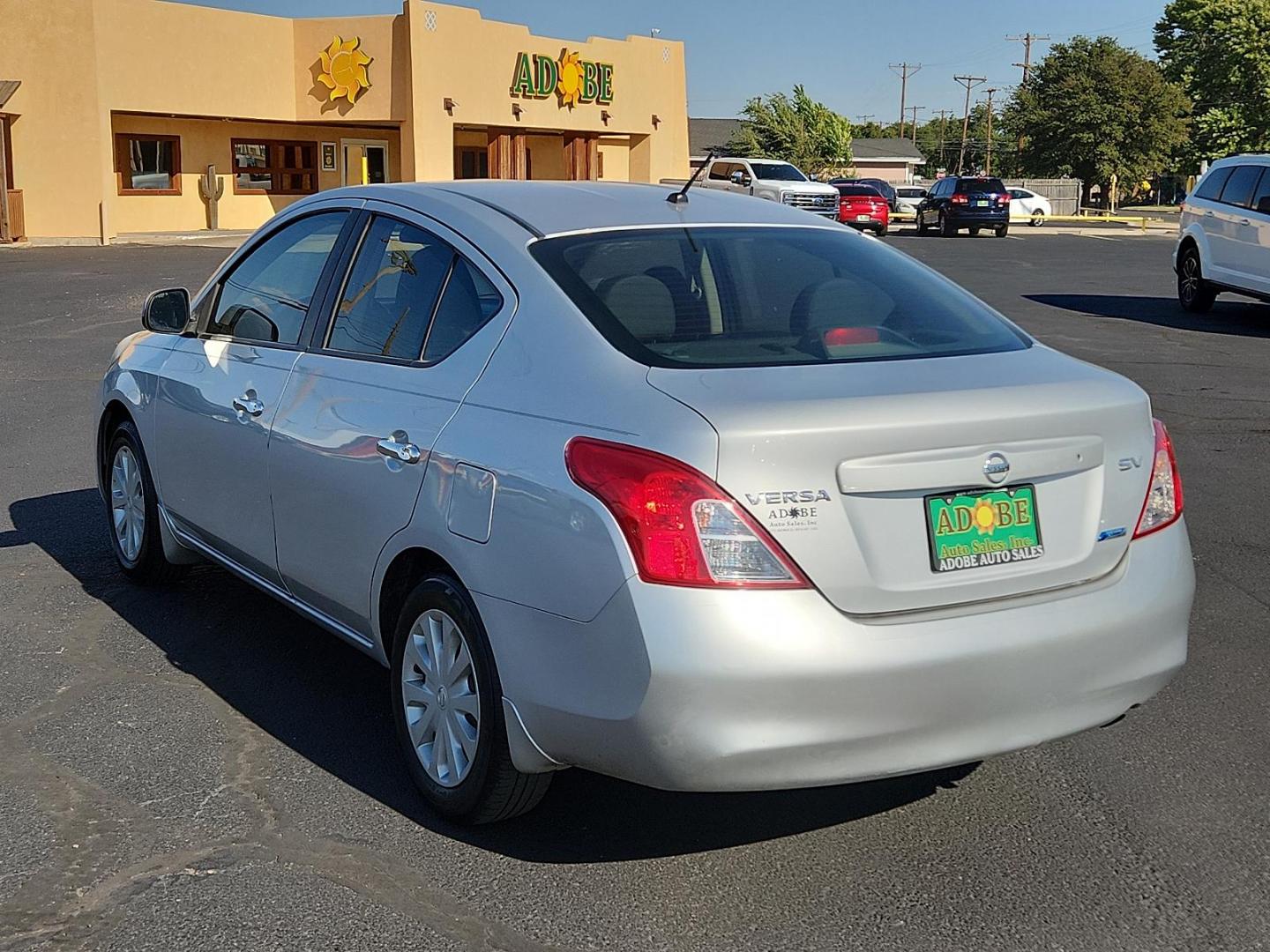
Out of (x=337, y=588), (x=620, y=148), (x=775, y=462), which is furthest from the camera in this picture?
(x=620, y=148)

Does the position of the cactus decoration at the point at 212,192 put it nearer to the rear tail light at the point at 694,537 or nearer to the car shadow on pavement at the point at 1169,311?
the car shadow on pavement at the point at 1169,311

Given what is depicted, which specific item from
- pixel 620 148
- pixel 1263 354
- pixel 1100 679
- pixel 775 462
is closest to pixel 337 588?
pixel 775 462

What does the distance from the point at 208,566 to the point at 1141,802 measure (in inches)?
162

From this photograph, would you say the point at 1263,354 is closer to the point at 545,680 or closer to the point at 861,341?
the point at 861,341

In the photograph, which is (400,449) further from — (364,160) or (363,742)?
(364,160)

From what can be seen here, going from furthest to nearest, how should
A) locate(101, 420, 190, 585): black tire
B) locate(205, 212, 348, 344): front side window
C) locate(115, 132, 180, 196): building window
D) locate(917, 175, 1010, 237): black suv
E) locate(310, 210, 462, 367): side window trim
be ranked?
locate(917, 175, 1010, 237): black suv < locate(115, 132, 180, 196): building window < locate(101, 420, 190, 585): black tire < locate(205, 212, 348, 344): front side window < locate(310, 210, 462, 367): side window trim

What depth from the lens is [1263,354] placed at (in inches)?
579

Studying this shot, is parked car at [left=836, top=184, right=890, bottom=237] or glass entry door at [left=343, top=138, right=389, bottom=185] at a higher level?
glass entry door at [left=343, top=138, right=389, bottom=185]

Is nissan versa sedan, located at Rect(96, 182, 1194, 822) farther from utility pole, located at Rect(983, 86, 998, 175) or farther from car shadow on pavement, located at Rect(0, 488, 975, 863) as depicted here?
utility pole, located at Rect(983, 86, 998, 175)

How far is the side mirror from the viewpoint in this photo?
5617 mm

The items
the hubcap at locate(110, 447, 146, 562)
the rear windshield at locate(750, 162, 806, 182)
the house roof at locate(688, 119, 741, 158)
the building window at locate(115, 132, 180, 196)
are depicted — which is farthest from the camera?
the house roof at locate(688, 119, 741, 158)

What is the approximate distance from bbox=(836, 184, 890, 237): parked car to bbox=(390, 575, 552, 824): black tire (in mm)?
38913

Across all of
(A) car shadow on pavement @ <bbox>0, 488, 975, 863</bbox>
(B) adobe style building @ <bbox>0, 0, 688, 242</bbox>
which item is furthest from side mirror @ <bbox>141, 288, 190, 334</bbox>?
(B) adobe style building @ <bbox>0, 0, 688, 242</bbox>

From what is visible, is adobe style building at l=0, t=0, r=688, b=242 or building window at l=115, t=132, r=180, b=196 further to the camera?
building window at l=115, t=132, r=180, b=196
